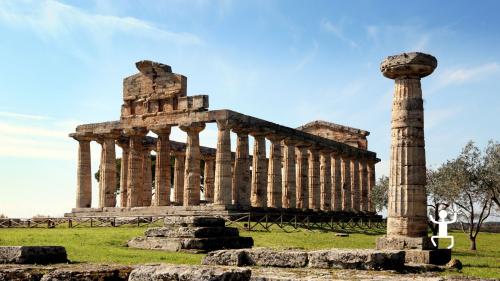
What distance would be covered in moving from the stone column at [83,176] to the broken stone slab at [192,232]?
2791cm

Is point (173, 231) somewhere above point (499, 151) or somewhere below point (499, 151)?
below

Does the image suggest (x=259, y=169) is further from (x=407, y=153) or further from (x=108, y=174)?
(x=407, y=153)

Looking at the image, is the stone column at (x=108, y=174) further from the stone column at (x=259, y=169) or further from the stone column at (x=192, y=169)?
the stone column at (x=259, y=169)

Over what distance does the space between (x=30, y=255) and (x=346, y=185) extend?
1884 inches

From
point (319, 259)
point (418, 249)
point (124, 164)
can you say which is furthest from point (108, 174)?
point (319, 259)

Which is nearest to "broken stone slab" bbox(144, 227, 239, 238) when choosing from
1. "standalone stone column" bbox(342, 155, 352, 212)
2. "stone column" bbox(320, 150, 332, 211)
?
"stone column" bbox(320, 150, 332, 211)

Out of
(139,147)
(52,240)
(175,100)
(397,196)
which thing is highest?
(175,100)

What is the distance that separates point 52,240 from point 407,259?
13802mm

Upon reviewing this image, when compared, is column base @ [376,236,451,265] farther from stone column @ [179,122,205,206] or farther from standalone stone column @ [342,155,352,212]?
standalone stone column @ [342,155,352,212]

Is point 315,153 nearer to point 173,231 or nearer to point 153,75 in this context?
point 153,75

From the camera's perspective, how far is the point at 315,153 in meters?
53.3

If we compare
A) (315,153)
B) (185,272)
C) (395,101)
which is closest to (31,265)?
(185,272)

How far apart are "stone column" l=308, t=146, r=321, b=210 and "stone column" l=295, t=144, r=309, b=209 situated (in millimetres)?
819

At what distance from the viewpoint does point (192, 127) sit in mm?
43625
